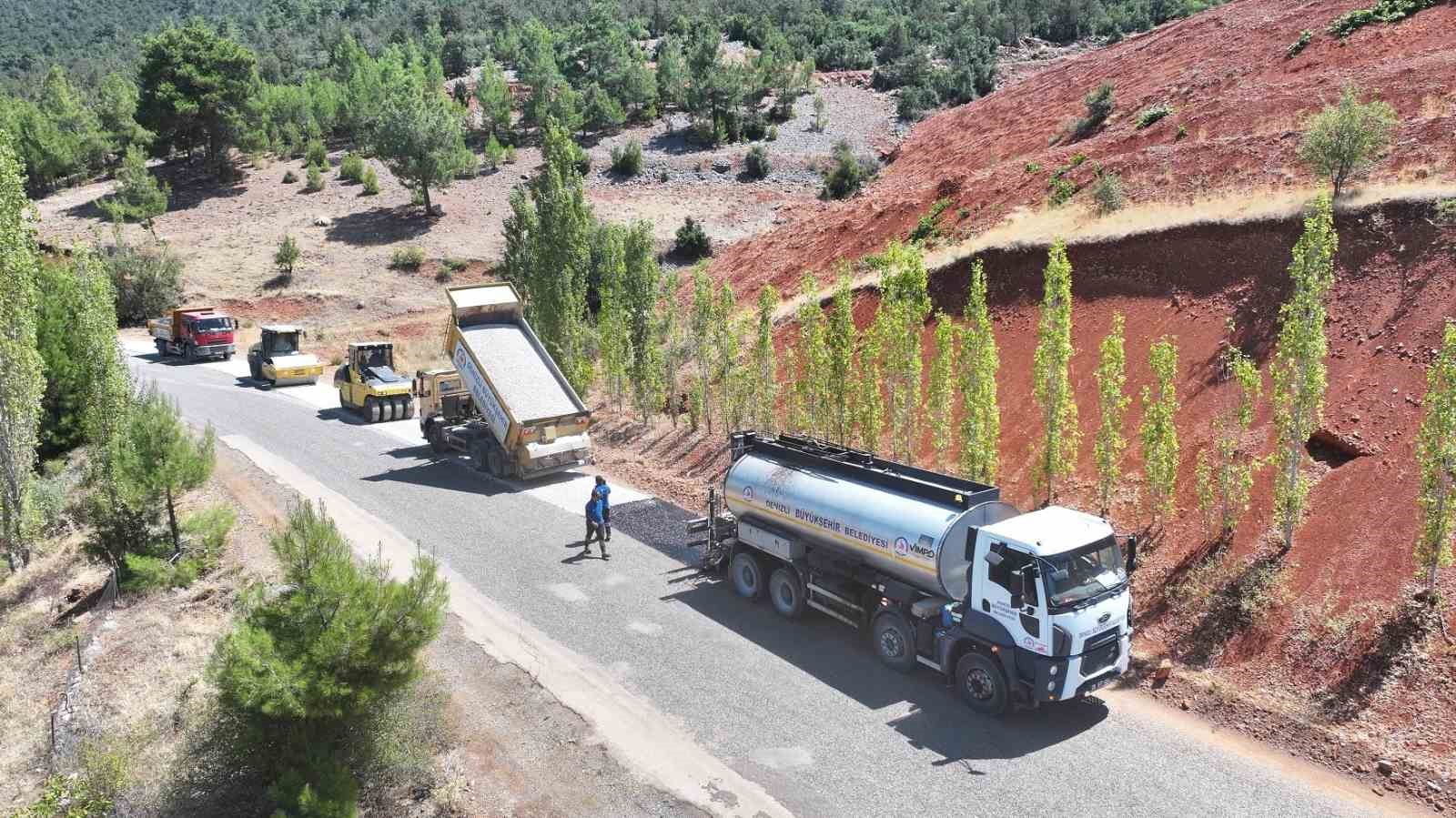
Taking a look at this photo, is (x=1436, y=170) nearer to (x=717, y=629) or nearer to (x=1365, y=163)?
(x=1365, y=163)

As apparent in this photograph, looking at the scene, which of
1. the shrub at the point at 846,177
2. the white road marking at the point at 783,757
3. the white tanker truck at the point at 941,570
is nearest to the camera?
the white road marking at the point at 783,757

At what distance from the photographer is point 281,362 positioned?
4019 centimetres

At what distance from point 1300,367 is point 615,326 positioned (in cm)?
1966

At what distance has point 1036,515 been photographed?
46.3ft

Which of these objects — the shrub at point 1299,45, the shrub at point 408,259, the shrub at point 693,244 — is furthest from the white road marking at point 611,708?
the shrub at point 408,259

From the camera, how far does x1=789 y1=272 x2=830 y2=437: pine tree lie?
23.3 meters

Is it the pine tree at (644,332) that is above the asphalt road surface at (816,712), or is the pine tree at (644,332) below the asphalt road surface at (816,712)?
above

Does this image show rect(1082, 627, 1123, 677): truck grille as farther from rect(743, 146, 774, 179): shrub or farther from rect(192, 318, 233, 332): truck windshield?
rect(743, 146, 774, 179): shrub

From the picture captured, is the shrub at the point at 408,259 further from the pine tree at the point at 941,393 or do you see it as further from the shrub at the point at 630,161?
the pine tree at the point at 941,393

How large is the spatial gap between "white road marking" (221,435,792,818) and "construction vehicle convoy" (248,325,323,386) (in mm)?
21471

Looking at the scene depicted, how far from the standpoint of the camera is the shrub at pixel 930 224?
121 ft

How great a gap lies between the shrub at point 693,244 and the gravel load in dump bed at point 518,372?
31.2 metres

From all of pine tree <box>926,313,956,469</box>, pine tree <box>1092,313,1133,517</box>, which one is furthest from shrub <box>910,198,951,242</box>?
pine tree <box>1092,313,1133,517</box>

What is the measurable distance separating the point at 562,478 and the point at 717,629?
34.6 ft
